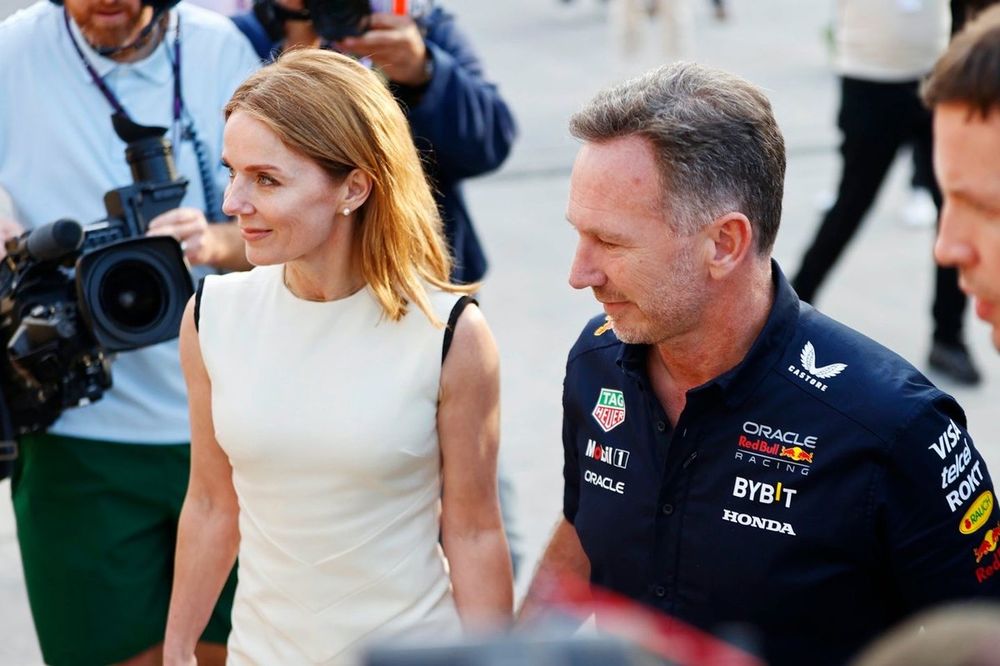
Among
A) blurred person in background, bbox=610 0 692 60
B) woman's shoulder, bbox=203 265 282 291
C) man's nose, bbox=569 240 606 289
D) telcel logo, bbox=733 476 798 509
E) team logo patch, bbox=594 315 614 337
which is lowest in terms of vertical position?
blurred person in background, bbox=610 0 692 60

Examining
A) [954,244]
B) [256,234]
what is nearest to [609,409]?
[256,234]

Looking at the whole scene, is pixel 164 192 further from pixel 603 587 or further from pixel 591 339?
pixel 603 587

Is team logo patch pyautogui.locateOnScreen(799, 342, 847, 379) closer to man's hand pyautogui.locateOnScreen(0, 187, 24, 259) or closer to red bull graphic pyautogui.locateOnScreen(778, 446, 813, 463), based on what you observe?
→ red bull graphic pyautogui.locateOnScreen(778, 446, 813, 463)

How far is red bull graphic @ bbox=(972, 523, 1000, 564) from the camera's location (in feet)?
7.43

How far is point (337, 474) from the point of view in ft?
8.67

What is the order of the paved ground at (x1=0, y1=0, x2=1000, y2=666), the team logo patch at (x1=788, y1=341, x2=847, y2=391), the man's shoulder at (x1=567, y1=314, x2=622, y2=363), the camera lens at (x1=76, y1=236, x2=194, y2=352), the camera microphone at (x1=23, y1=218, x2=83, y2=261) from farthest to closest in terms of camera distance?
the paved ground at (x1=0, y1=0, x2=1000, y2=666), the camera lens at (x1=76, y1=236, x2=194, y2=352), the camera microphone at (x1=23, y1=218, x2=83, y2=261), the man's shoulder at (x1=567, y1=314, x2=622, y2=363), the team logo patch at (x1=788, y1=341, x2=847, y2=391)

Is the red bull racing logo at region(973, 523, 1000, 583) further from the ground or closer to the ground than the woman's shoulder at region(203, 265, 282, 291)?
closer to the ground

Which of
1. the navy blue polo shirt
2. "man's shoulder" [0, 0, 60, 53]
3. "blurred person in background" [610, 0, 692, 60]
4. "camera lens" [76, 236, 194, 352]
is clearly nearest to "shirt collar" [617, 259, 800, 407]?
the navy blue polo shirt

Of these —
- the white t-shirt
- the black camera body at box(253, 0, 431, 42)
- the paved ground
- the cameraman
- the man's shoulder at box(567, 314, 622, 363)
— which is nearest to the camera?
the man's shoulder at box(567, 314, 622, 363)

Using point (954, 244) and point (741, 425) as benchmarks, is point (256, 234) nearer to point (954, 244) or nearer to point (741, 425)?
point (741, 425)

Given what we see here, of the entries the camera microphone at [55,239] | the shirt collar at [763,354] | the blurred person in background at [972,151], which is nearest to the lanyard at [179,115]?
the camera microphone at [55,239]

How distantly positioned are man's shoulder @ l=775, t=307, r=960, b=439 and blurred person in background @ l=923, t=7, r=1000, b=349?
1.82ft

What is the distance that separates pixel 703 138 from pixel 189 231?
1257 mm

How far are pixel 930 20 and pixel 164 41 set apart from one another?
136 inches
